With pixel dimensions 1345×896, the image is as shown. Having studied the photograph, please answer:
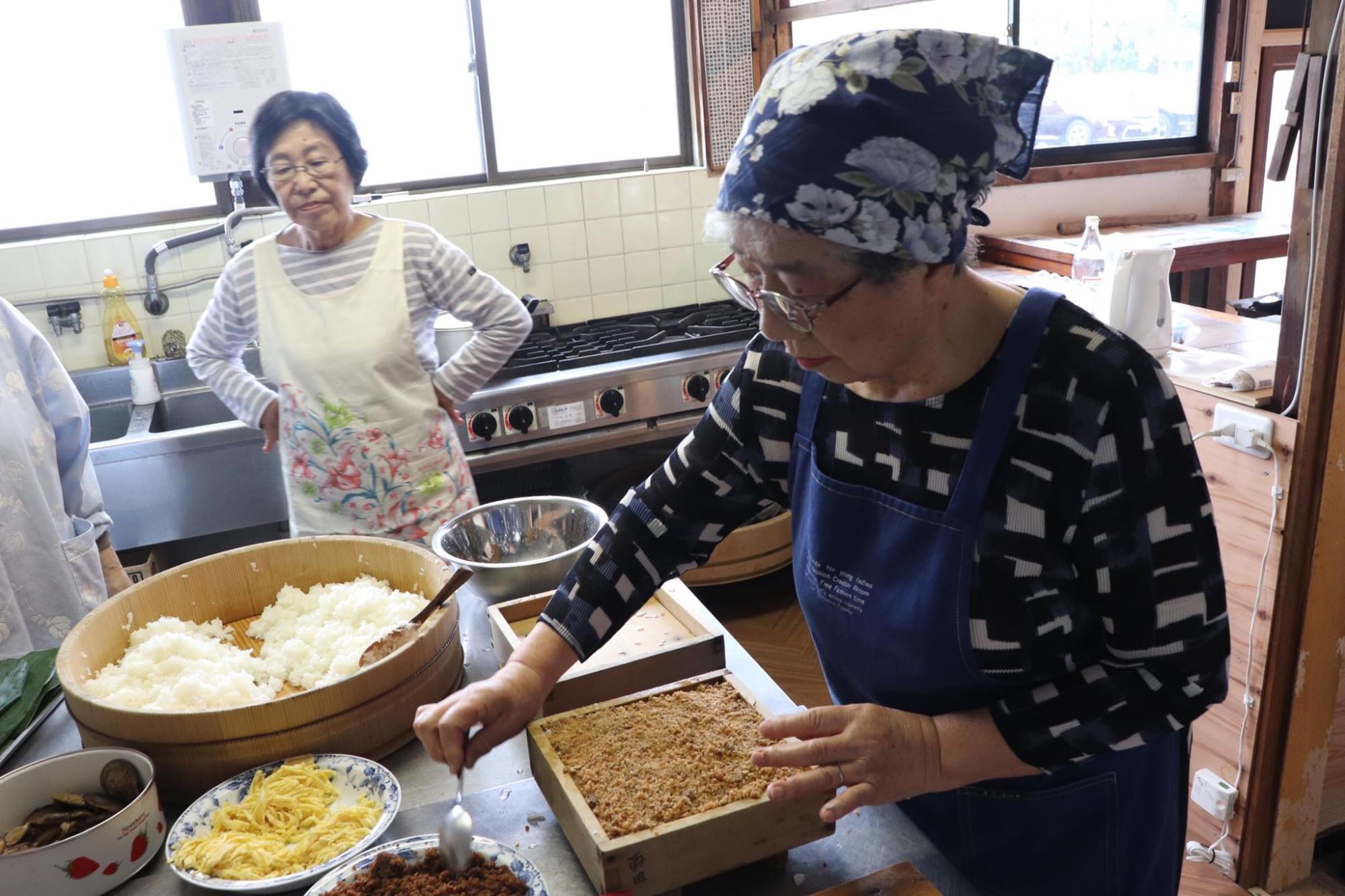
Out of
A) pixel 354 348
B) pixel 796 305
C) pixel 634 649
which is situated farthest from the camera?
pixel 354 348

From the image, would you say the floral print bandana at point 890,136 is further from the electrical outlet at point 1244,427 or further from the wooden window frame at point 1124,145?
the wooden window frame at point 1124,145

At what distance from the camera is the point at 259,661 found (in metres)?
1.58

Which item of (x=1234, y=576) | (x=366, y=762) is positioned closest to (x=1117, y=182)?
(x=1234, y=576)

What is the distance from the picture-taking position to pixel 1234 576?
234cm

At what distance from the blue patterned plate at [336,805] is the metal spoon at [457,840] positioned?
0.10 meters

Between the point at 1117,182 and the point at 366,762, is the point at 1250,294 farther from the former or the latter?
the point at 366,762

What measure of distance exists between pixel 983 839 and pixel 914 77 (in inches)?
35.5

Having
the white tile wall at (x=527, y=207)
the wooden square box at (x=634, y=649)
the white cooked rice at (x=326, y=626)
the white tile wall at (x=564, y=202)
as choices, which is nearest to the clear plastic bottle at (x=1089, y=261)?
the white tile wall at (x=564, y=202)

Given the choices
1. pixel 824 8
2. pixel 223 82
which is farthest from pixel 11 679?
pixel 824 8

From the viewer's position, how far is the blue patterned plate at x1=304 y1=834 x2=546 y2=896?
1.10 m

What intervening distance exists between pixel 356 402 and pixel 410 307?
10.2 inches

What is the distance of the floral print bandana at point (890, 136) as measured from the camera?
3.24ft

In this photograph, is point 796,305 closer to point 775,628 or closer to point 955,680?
point 955,680

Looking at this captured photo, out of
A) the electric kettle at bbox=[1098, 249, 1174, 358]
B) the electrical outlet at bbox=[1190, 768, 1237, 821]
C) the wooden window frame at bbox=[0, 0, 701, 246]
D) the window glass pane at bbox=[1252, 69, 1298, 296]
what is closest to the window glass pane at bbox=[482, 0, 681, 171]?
the wooden window frame at bbox=[0, 0, 701, 246]
